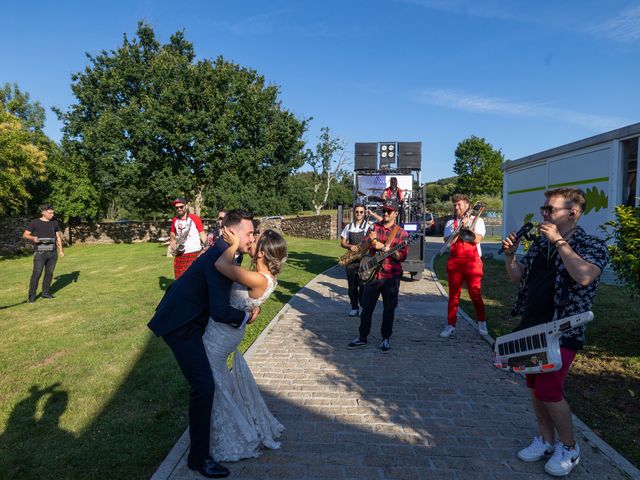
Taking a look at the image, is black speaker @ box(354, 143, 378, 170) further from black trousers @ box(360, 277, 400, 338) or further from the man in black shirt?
black trousers @ box(360, 277, 400, 338)

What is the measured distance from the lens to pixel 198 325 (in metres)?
2.87

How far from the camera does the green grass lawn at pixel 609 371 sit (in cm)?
356

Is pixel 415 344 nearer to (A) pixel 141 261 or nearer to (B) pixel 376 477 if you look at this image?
(B) pixel 376 477

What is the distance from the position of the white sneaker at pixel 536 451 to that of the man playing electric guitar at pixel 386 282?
2.52 meters

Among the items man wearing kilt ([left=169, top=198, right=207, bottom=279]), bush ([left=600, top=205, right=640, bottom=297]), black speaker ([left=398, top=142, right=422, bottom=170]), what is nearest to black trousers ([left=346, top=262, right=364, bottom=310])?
man wearing kilt ([left=169, top=198, right=207, bottom=279])

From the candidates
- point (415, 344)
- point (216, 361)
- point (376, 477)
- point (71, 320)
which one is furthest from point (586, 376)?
point (71, 320)

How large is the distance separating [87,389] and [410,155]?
1215cm

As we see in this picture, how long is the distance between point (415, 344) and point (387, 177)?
9.08 metres

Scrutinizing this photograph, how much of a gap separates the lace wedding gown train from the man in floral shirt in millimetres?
1900

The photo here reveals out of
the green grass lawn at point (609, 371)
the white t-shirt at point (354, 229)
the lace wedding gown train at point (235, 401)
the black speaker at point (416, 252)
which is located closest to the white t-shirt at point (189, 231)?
the white t-shirt at point (354, 229)

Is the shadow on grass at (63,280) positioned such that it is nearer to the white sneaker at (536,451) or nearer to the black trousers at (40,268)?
the black trousers at (40,268)

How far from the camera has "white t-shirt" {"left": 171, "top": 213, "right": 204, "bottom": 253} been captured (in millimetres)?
7449

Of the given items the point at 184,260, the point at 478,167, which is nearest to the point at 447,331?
the point at 184,260

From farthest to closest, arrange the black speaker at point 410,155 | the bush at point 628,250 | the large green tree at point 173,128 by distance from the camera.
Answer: the large green tree at point 173,128
the black speaker at point 410,155
the bush at point 628,250
